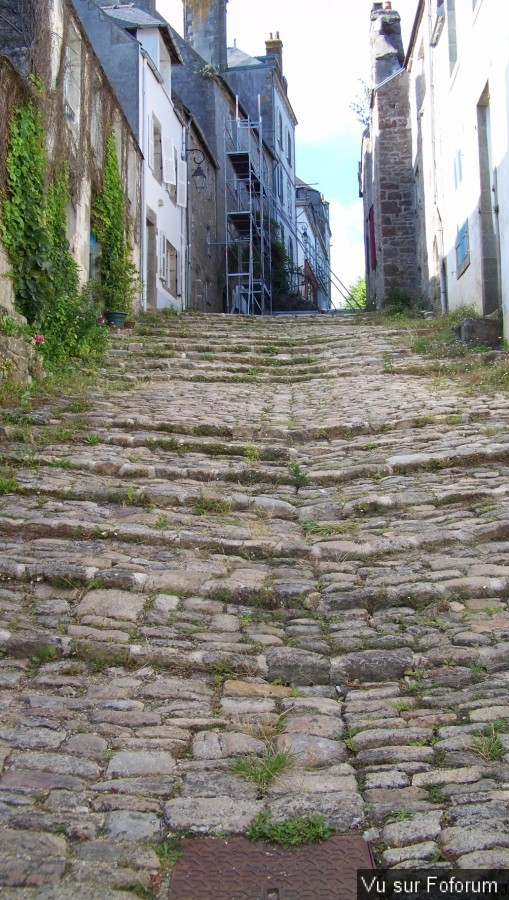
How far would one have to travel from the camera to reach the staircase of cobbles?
3.06m

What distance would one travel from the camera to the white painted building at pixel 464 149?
12.1m

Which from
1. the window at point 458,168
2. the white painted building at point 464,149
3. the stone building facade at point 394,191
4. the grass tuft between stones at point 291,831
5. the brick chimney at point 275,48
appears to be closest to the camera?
the grass tuft between stones at point 291,831

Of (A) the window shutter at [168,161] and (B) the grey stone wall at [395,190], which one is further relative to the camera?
(B) the grey stone wall at [395,190]

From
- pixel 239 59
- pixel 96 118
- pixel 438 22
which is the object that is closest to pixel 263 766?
pixel 96 118

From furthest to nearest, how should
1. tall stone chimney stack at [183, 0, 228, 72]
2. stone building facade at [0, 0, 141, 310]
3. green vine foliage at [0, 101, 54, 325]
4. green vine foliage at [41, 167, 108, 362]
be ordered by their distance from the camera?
tall stone chimney stack at [183, 0, 228, 72] < green vine foliage at [41, 167, 108, 362] < stone building facade at [0, 0, 141, 310] < green vine foliage at [0, 101, 54, 325]

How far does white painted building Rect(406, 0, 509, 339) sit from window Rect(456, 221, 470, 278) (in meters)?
0.02

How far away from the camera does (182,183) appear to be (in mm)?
22312

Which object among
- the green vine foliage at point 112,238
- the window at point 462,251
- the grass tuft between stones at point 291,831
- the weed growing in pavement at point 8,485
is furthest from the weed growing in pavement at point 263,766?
the green vine foliage at point 112,238

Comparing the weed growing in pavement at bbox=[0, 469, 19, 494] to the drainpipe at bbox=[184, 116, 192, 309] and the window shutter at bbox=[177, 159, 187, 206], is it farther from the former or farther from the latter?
the window shutter at bbox=[177, 159, 187, 206]

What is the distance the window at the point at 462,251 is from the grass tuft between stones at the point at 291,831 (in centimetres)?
1304

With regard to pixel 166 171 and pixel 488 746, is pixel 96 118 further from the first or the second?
pixel 488 746

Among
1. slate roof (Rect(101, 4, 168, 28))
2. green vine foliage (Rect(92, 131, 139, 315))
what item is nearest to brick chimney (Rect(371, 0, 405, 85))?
slate roof (Rect(101, 4, 168, 28))

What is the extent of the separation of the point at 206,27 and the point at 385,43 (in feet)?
22.7

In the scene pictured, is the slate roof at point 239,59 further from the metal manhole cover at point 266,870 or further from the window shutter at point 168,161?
the metal manhole cover at point 266,870
